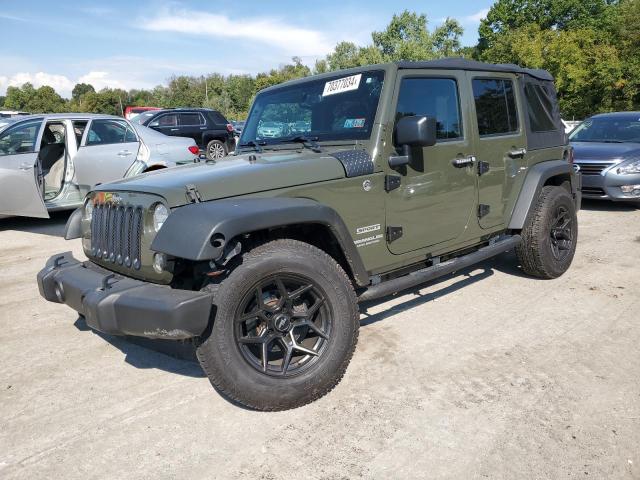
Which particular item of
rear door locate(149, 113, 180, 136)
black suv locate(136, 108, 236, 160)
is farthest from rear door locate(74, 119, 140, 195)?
rear door locate(149, 113, 180, 136)

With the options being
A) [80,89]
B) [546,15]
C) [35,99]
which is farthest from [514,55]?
[80,89]

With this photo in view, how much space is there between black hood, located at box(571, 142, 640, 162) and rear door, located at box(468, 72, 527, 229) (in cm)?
462

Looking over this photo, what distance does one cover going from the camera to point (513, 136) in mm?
4391

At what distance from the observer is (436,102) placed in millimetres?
3748

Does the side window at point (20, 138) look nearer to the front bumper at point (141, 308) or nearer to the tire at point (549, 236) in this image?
the front bumper at point (141, 308)

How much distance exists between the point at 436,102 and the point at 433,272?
123cm

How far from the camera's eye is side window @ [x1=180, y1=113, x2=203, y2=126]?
1526 cm

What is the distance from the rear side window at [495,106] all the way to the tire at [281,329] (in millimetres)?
2022

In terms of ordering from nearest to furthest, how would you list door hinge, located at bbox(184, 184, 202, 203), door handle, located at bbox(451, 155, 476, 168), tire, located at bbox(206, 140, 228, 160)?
door hinge, located at bbox(184, 184, 202, 203) < door handle, located at bbox(451, 155, 476, 168) < tire, located at bbox(206, 140, 228, 160)

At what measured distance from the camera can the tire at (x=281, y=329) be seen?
8.31ft

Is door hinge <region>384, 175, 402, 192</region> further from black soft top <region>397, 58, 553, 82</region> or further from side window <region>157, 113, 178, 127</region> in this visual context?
side window <region>157, 113, 178, 127</region>

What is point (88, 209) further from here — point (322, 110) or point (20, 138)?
point (20, 138)

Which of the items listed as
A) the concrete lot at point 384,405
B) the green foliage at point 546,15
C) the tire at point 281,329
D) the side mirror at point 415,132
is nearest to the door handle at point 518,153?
the concrete lot at point 384,405

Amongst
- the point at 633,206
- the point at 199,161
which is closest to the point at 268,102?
the point at 199,161
